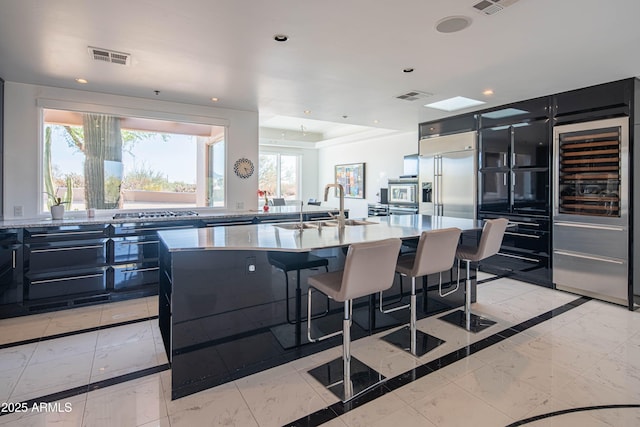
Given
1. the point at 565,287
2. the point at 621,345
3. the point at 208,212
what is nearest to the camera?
the point at 621,345

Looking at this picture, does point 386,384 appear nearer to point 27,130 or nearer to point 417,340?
point 417,340

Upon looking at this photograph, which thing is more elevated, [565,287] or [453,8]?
[453,8]

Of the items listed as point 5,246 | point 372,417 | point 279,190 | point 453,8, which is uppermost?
point 453,8

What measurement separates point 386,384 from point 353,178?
725cm

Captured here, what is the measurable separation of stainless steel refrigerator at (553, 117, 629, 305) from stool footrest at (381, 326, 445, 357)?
2.47 metres

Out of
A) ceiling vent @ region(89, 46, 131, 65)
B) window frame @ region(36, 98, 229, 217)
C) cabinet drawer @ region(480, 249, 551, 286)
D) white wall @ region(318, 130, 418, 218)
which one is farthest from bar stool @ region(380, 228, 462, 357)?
white wall @ region(318, 130, 418, 218)

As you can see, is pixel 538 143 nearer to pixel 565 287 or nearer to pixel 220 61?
pixel 565 287

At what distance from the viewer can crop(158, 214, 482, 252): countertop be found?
2191 millimetres

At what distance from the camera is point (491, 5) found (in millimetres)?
2262

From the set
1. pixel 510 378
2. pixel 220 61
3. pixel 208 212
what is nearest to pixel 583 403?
pixel 510 378

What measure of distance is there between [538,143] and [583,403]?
3.43 metres

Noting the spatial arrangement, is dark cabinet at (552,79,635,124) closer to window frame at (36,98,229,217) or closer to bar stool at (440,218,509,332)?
bar stool at (440,218,509,332)

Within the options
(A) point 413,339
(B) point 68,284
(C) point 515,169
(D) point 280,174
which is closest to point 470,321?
(A) point 413,339

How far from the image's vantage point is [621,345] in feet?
9.46
